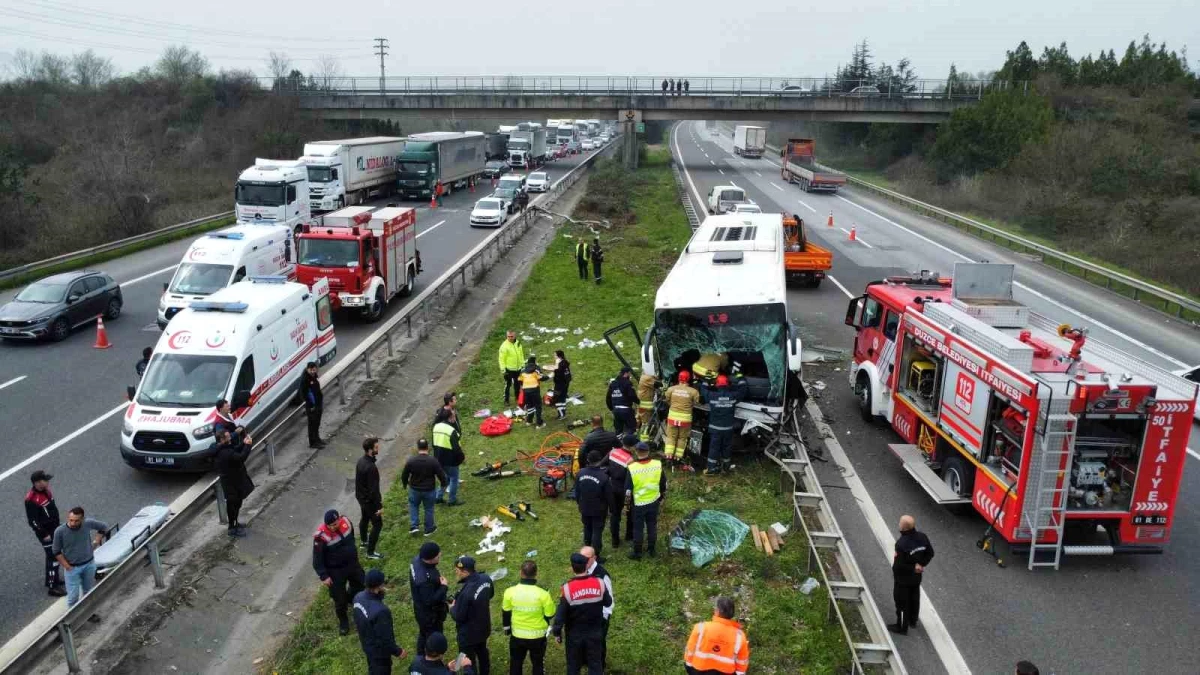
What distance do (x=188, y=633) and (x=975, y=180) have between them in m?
57.4

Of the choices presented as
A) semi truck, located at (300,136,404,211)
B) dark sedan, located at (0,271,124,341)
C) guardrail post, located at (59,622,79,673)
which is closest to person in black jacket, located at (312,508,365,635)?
guardrail post, located at (59,622,79,673)

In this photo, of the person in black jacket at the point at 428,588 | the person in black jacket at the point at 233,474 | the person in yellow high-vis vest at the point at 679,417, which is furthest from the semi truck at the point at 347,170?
the person in black jacket at the point at 428,588

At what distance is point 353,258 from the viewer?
894 inches

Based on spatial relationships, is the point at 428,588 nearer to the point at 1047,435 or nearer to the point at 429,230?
the point at 1047,435

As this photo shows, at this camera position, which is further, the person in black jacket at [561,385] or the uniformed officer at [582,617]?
the person in black jacket at [561,385]

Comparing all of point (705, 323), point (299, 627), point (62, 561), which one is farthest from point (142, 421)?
point (705, 323)

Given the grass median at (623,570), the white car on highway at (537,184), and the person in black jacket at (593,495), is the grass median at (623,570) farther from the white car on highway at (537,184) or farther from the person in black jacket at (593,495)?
the white car on highway at (537,184)

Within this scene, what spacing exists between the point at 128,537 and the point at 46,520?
94cm

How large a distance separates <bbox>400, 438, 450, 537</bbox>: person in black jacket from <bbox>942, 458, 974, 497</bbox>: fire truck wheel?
284 inches

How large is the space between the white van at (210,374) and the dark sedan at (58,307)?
25.8 feet

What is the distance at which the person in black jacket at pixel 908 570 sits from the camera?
9.15m

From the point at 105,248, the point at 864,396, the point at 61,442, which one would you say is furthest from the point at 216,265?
the point at 864,396

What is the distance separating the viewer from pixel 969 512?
1256 centimetres

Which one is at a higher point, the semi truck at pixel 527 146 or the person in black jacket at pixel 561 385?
the semi truck at pixel 527 146
